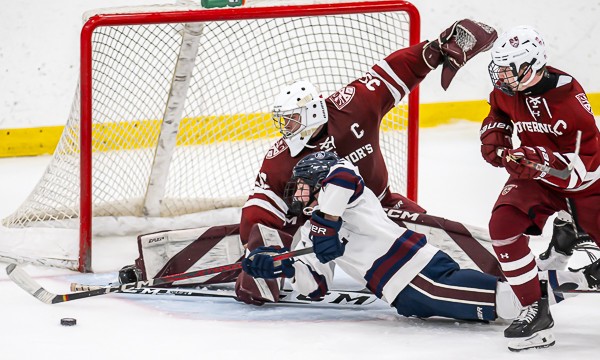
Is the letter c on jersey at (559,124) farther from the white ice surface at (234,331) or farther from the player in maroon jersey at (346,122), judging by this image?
the player in maroon jersey at (346,122)

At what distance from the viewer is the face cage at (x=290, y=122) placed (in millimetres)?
4281

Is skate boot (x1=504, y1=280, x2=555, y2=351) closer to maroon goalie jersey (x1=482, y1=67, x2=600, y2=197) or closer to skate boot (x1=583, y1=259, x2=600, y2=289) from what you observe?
Result: skate boot (x1=583, y1=259, x2=600, y2=289)

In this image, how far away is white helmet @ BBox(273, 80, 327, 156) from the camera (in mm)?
4289

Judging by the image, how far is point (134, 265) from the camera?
475 cm

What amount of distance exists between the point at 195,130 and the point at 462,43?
1.43 m

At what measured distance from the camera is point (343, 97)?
180 inches

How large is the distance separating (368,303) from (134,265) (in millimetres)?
939

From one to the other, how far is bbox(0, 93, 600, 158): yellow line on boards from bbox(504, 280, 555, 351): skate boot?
172cm

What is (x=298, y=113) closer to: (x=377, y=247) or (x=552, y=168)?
(x=377, y=247)

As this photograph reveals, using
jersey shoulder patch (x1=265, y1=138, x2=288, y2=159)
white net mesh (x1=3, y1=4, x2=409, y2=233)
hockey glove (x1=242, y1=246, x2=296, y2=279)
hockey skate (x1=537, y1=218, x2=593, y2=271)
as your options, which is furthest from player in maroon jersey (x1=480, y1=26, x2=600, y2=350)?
white net mesh (x1=3, y1=4, x2=409, y2=233)

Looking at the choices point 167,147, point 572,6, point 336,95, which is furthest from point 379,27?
point 572,6

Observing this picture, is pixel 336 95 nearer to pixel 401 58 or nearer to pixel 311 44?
pixel 401 58

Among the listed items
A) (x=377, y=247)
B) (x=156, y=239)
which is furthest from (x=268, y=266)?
(x=156, y=239)

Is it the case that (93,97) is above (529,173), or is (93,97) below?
above
